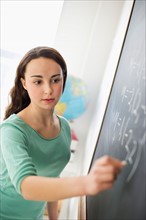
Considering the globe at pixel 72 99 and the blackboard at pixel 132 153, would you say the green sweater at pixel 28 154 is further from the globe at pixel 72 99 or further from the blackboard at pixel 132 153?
the globe at pixel 72 99

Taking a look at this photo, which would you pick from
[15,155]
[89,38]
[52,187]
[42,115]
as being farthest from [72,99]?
[52,187]

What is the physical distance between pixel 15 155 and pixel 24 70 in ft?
1.20

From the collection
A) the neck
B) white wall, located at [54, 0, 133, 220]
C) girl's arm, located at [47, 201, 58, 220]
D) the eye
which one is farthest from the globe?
the eye

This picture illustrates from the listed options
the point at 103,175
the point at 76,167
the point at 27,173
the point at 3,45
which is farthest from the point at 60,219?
the point at 3,45

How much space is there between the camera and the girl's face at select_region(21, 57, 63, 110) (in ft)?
2.88

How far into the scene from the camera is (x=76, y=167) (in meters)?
2.28

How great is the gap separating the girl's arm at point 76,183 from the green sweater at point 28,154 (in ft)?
0.42

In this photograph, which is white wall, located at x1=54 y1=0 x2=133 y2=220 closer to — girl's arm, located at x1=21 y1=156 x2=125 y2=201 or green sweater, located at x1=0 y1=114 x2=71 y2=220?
green sweater, located at x1=0 y1=114 x2=71 y2=220

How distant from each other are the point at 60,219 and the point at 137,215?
3.79 feet

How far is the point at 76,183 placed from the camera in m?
0.50

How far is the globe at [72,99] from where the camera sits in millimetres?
2439

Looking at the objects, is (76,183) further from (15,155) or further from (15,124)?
(15,124)

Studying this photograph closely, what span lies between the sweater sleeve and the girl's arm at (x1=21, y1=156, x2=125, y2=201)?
0.02 metres

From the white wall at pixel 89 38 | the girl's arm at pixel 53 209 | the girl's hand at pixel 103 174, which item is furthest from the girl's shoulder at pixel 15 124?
the white wall at pixel 89 38
